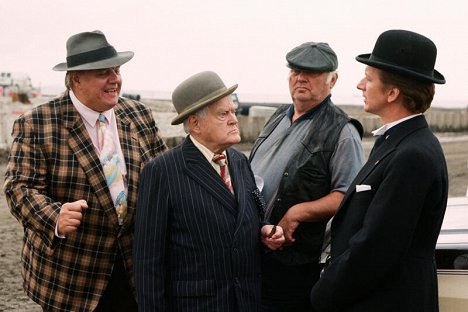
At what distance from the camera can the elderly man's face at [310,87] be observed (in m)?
3.41

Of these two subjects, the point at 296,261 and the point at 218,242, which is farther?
the point at 296,261

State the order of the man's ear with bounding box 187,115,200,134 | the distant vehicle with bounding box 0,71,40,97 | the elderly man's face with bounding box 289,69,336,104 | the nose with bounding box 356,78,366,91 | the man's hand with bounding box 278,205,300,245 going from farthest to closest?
1. the distant vehicle with bounding box 0,71,40,97
2. the elderly man's face with bounding box 289,69,336,104
3. the man's hand with bounding box 278,205,300,245
4. the man's ear with bounding box 187,115,200,134
5. the nose with bounding box 356,78,366,91

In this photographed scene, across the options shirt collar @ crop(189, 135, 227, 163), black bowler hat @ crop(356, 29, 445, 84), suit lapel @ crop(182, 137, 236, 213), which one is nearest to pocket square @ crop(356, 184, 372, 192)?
Answer: black bowler hat @ crop(356, 29, 445, 84)

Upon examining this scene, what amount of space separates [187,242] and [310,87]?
3.92 feet

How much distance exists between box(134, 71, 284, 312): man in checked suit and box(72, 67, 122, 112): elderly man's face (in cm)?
38

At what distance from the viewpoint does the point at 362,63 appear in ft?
8.57

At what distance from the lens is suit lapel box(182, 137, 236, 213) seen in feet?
8.98

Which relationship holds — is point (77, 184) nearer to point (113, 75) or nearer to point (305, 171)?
point (113, 75)

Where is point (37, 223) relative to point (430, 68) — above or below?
below

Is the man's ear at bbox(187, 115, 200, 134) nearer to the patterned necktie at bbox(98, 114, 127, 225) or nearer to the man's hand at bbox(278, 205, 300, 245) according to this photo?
the patterned necktie at bbox(98, 114, 127, 225)

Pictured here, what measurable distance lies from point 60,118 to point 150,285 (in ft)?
3.01

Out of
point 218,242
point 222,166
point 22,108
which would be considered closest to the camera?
point 218,242

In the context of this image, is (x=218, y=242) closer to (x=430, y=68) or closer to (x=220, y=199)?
(x=220, y=199)

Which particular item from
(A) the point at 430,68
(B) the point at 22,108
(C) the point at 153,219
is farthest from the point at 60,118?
(B) the point at 22,108
